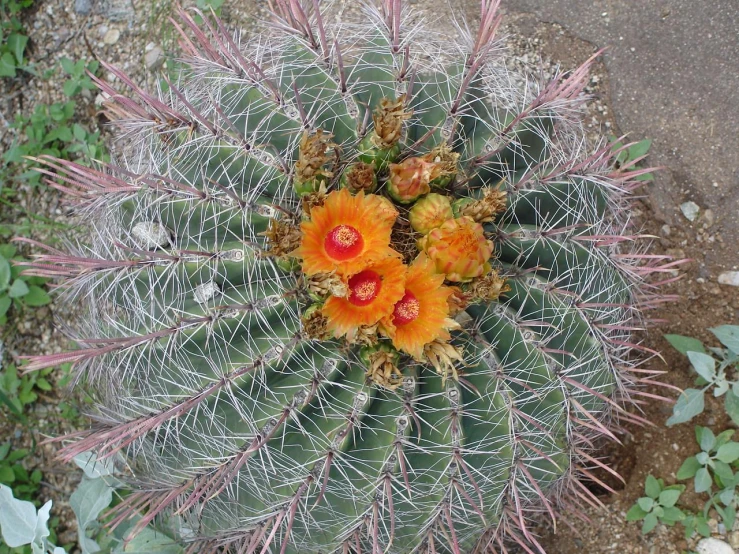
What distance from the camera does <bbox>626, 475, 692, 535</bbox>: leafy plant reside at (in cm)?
246

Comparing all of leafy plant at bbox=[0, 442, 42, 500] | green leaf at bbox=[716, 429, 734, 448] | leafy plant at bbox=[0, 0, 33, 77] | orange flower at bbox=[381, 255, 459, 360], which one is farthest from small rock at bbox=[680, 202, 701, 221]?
leafy plant at bbox=[0, 0, 33, 77]

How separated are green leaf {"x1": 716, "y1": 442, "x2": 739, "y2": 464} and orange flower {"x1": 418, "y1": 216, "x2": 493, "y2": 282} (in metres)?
1.48

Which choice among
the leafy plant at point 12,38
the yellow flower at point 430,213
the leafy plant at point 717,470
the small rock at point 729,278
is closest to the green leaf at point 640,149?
the small rock at point 729,278

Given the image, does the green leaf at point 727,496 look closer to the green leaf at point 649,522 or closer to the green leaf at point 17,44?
the green leaf at point 649,522

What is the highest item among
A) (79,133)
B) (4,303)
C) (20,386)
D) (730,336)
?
(730,336)

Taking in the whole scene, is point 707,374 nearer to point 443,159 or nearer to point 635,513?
point 635,513

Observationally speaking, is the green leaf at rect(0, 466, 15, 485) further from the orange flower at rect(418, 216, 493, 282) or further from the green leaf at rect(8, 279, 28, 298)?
the orange flower at rect(418, 216, 493, 282)

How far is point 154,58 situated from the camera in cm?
317

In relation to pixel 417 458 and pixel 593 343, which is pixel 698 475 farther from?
pixel 417 458

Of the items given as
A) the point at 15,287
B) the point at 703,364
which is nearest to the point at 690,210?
the point at 703,364

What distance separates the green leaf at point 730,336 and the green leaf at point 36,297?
2.68 meters

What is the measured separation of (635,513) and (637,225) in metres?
1.15

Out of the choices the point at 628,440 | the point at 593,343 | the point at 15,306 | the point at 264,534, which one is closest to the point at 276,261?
the point at 264,534

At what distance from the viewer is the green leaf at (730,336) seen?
2.36 metres
